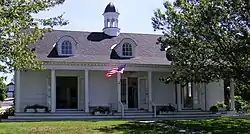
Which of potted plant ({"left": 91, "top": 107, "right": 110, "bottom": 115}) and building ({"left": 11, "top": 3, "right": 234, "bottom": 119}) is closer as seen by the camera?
potted plant ({"left": 91, "top": 107, "right": 110, "bottom": 115})

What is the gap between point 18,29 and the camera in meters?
11.4

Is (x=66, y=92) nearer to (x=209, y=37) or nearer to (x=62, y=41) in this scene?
(x=62, y=41)

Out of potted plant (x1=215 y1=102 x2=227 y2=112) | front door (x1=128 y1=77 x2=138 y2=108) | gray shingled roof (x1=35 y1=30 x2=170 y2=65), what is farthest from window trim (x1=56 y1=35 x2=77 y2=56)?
potted plant (x1=215 y1=102 x2=227 y2=112)

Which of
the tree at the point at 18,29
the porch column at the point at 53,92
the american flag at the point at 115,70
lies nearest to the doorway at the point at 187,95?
the american flag at the point at 115,70

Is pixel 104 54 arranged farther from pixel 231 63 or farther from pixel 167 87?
pixel 231 63

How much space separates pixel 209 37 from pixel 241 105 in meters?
15.5

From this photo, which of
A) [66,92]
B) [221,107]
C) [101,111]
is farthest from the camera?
[221,107]

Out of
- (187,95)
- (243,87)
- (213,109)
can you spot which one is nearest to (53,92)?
(187,95)

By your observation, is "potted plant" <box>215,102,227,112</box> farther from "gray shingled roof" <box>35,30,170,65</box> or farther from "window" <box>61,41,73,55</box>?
"window" <box>61,41,73,55</box>

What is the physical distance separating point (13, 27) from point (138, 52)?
1789cm

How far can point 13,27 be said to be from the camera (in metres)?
11.2

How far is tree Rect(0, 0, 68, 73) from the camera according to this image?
1095cm

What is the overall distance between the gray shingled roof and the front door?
1634 millimetres

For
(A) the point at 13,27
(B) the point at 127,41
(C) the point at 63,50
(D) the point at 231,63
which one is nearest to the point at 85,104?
(C) the point at 63,50
